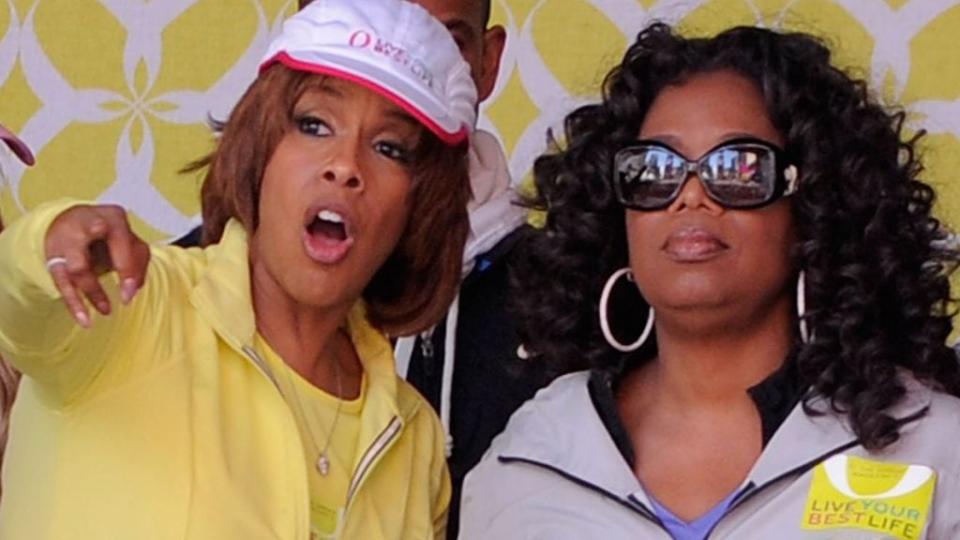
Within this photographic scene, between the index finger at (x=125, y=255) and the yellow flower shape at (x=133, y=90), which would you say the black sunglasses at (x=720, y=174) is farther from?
the yellow flower shape at (x=133, y=90)

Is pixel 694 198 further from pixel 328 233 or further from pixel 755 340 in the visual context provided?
pixel 328 233

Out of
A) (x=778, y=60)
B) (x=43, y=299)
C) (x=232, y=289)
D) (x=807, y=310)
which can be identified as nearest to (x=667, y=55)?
(x=778, y=60)

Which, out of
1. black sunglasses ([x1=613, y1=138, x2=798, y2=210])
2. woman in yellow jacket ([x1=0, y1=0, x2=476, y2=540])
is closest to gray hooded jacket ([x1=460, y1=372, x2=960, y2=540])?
woman in yellow jacket ([x1=0, y1=0, x2=476, y2=540])

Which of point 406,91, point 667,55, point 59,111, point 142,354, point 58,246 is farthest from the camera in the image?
point 59,111

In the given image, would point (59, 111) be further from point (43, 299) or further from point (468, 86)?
point (43, 299)

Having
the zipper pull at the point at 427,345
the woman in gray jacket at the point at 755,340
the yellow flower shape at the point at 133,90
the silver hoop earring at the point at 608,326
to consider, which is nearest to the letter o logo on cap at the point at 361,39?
the woman in gray jacket at the point at 755,340

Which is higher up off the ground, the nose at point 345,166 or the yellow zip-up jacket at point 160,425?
the nose at point 345,166

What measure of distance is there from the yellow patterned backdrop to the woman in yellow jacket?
3.13 ft

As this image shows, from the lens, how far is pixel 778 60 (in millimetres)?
2238

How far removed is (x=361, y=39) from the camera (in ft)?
6.95

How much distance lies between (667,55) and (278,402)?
1.88 feet

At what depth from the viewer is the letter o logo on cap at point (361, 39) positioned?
211cm

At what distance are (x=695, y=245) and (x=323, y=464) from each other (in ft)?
1.37

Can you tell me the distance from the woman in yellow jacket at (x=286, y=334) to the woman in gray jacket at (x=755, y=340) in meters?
0.17
